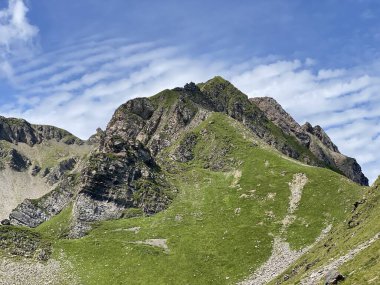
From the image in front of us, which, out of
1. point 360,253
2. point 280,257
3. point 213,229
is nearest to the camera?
point 360,253

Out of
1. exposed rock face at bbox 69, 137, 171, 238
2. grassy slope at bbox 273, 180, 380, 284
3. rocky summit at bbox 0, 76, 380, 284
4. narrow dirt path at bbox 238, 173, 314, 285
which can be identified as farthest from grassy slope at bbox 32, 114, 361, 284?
grassy slope at bbox 273, 180, 380, 284

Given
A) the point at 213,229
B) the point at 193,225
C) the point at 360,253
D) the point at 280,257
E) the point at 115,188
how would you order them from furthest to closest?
the point at 115,188 → the point at 193,225 → the point at 213,229 → the point at 280,257 → the point at 360,253

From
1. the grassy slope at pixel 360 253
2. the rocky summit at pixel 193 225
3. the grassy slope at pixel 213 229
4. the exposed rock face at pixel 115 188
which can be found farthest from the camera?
the exposed rock face at pixel 115 188

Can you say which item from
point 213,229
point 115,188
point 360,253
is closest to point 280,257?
point 213,229

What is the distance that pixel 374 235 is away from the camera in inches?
2391

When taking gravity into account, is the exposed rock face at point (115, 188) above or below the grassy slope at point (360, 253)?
above

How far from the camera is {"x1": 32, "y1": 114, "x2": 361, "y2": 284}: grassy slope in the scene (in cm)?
12138

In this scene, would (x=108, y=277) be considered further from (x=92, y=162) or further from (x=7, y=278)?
(x=92, y=162)

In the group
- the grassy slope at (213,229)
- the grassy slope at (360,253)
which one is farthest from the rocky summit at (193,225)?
the grassy slope at (360,253)

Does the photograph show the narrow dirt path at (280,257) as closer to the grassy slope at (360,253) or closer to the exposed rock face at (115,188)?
the grassy slope at (360,253)

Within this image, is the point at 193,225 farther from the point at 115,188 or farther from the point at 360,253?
the point at 360,253

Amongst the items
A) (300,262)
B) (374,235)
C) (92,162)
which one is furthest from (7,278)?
(374,235)

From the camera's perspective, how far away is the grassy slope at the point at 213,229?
12138cm

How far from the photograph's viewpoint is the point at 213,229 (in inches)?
5605
